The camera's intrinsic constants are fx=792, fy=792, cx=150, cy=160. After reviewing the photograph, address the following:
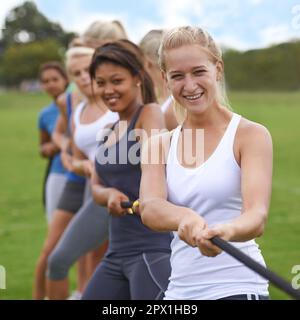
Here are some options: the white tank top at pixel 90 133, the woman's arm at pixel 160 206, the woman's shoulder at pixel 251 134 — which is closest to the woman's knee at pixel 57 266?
the white tank top at pixel 90 133

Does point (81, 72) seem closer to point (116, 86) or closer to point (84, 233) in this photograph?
point (84, 233)

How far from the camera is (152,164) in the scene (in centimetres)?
296

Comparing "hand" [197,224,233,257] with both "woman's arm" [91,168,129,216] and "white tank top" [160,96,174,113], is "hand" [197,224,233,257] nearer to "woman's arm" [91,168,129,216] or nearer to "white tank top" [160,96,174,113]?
"woman's arm" [91,168,129,216]

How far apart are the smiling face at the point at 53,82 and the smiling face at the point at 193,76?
4645mm

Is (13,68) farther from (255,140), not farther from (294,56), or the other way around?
(255,140)

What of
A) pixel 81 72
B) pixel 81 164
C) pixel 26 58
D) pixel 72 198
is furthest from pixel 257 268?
pixel 26 58

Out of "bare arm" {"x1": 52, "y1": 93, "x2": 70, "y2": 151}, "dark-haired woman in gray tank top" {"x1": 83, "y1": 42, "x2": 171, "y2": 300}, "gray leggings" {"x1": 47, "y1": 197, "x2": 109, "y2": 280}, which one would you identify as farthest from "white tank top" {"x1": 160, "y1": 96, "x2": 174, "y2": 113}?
"bare arm" {"x1": 52, "y1": 93, "x2": 70, "y2": 151}

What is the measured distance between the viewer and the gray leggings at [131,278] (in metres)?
3.56

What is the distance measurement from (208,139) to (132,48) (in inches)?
57.7

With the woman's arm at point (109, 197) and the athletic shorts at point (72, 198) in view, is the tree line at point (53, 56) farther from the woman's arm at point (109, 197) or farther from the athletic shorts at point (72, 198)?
the woman's arm at point (109, 197)

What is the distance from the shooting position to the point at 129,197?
12.7ft

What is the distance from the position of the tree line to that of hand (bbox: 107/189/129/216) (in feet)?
134

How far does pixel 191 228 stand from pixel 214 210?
311 mm
